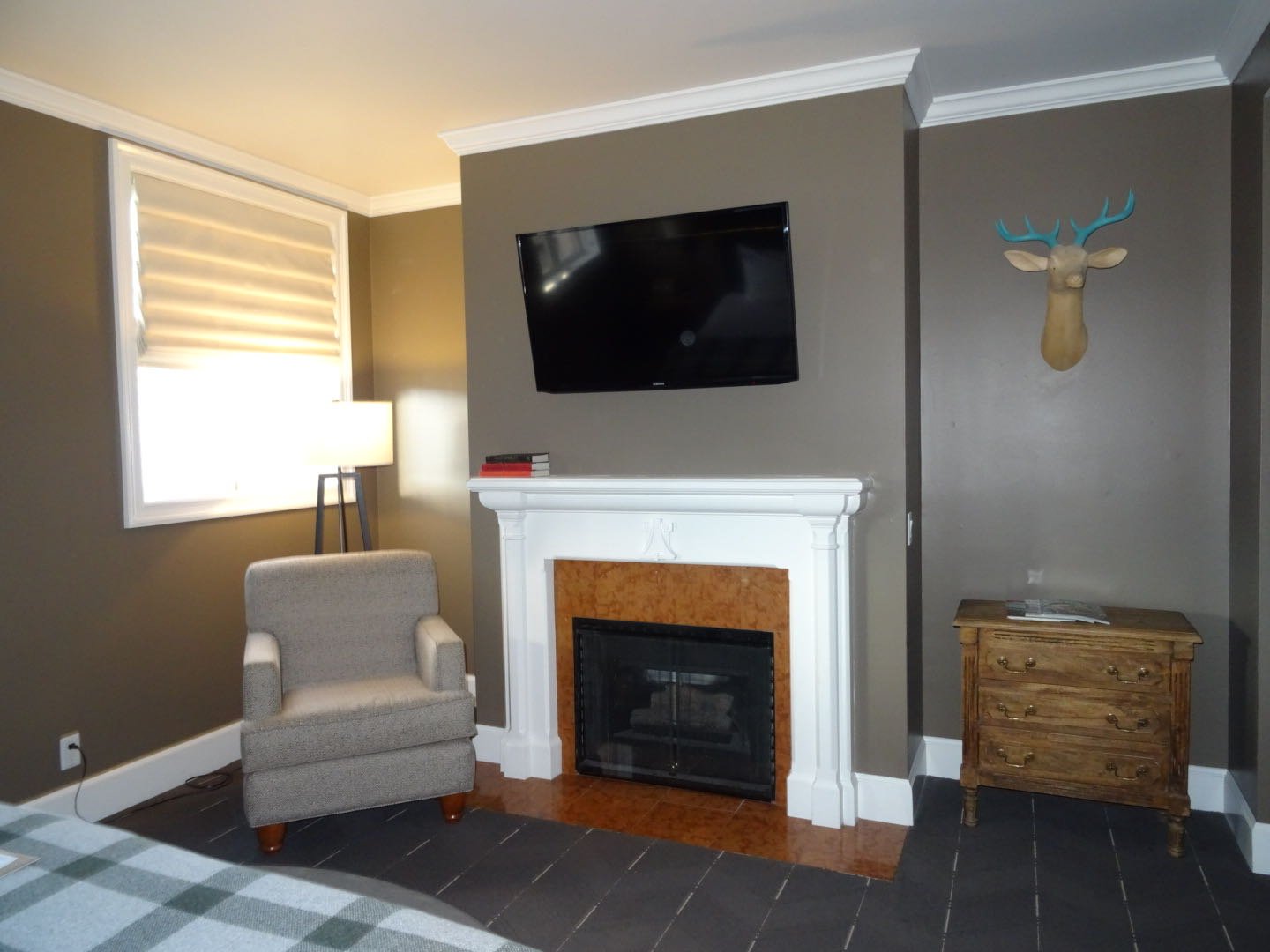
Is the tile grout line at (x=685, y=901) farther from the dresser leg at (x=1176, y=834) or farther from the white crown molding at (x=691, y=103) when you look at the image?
the white crown molding at (x=691, y=103)

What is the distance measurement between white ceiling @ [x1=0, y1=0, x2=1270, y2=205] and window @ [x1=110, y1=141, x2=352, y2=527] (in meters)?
0.31

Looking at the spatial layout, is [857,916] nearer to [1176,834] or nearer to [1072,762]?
[1072,762]

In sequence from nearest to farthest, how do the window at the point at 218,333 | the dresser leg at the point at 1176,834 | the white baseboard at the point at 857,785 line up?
the dresser leg at the point at 1176,834 → the white baseboard at the point at 857,785 → the window at the point at 218,333

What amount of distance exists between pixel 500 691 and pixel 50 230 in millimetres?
2342

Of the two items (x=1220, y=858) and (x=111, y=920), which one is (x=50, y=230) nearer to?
(x=111, y=920)

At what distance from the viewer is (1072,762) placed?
2.87m

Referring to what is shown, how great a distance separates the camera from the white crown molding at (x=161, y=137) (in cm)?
297

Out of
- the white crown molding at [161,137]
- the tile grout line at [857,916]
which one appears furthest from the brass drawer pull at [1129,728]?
the white crown molding at [161,137]

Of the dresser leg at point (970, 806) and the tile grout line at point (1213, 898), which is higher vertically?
the dresser leg at point (970, 806)

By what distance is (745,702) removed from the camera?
10.6 ft

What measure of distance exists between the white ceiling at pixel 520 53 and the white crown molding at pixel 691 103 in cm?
4

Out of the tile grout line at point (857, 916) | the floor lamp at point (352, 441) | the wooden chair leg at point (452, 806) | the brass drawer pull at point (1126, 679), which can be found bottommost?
the tile grout line at point (857, 916)

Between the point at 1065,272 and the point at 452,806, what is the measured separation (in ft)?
9.12

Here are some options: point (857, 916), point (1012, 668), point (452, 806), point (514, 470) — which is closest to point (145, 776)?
point (452, 806)
